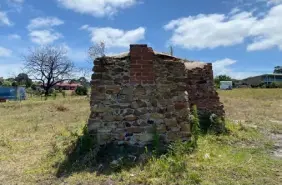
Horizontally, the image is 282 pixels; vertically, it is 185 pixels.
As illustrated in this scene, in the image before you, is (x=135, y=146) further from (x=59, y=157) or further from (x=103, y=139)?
(x=59, y=157)

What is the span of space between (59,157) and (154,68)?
2.68m

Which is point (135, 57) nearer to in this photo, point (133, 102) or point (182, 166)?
point (133, 102)

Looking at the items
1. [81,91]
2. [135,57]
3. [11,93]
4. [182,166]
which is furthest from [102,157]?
[81,91]

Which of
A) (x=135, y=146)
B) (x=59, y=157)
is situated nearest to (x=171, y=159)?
(x=135, y=146)

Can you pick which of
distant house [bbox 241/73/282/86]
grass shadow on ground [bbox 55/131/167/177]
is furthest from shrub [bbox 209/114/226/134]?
distant house [bbox 241/73/282/86]

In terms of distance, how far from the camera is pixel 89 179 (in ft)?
18.4

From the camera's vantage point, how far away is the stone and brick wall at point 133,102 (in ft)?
21.9

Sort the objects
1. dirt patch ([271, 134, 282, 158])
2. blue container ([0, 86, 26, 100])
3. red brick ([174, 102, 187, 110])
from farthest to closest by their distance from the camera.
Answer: blue container ([0, 86, 26, 100]), dirt patch ([271, 134, 282, 158]), red brick ([174, 102, 187, 110])

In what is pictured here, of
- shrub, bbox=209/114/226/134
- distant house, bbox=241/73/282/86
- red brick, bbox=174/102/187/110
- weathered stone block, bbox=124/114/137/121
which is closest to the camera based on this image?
weathered stone block, bbox=124/114/137/121

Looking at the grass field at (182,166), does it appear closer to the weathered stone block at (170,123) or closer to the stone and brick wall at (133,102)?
the weathered stone block at (170,123)

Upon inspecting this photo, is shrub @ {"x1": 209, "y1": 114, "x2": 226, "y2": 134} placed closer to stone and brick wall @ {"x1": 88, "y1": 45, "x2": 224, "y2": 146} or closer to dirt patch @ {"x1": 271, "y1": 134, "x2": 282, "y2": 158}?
dirt patch @ {"x1": 271, "y1": 134, "x2": 282, "y2": 158}

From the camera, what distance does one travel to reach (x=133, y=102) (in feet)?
22.0

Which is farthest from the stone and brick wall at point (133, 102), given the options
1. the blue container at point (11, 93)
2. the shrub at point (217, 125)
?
the blue container at point (11, 93)

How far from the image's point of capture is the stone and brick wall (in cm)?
667
